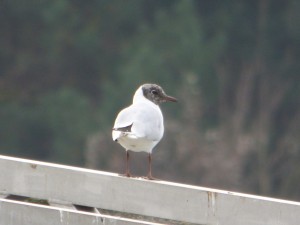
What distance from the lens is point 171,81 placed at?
1436 inches

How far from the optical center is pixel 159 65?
37000mm

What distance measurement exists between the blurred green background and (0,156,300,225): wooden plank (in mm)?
25775

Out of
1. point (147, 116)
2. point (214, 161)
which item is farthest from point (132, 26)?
point (147, 116)

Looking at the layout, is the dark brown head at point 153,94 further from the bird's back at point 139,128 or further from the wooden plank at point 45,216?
the wooden plank at point 45,216

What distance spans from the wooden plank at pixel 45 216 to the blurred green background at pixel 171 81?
85.6 ft

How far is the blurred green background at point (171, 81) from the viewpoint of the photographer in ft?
115

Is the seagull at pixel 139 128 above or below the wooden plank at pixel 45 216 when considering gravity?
above

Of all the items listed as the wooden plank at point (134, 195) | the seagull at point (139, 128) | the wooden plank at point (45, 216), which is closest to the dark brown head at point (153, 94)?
the seagull at point (139, 128)

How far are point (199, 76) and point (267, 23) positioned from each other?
415 cm

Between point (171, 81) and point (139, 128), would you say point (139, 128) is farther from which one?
point (171, 81)

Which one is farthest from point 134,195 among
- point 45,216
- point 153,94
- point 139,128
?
point 153,94

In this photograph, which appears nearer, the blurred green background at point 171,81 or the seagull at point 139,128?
the seagull at point 139,128

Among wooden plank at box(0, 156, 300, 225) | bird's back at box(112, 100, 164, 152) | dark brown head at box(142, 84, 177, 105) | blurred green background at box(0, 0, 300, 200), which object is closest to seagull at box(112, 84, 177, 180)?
bird's back at box(112, 100, 164, 152)

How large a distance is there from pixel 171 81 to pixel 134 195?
1196 inches
